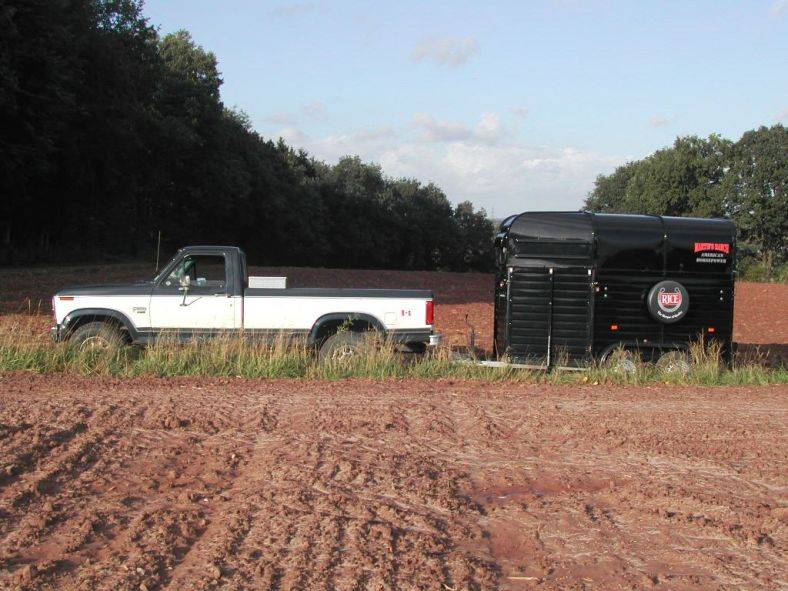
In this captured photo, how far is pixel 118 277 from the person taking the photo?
28.5 meters

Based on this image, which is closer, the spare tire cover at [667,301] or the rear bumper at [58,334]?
the rear bumper at [58,334]

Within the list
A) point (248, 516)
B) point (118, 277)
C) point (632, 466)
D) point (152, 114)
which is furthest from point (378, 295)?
point (152, 114)

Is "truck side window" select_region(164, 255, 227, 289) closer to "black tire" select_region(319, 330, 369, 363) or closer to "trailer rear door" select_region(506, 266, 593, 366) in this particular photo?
"black tire" select_region(319, 330, 369, 363)

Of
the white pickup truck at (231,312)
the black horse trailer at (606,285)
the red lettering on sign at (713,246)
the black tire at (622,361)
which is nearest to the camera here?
the white pickup truck at (231,312)

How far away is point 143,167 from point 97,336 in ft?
116

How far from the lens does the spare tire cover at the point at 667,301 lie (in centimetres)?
1324

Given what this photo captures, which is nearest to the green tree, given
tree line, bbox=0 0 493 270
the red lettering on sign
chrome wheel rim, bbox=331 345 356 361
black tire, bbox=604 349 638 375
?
tree line, bbox=0 0 493 270

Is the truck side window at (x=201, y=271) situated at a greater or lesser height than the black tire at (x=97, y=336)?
greater

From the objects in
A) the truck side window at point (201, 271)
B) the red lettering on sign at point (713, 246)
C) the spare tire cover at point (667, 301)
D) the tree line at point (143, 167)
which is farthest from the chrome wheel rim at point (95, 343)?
the tree line at point (143, 167)

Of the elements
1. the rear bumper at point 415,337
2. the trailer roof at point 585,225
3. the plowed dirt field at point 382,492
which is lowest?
the plowed dirt field at point 382,492

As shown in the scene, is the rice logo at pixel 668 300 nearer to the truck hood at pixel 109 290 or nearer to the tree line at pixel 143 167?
the truck hood at pixel 109 290

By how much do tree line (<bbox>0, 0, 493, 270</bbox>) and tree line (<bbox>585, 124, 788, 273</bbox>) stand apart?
2222 centimetres

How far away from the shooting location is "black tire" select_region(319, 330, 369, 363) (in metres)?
12.6

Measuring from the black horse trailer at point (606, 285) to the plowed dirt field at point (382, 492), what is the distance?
3008mm
